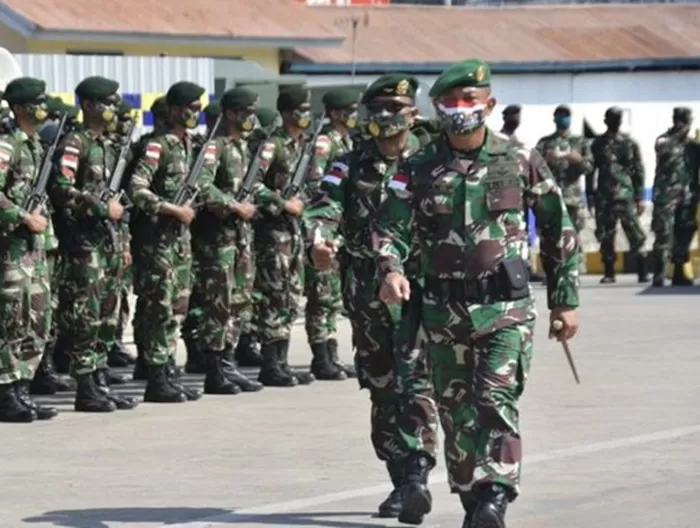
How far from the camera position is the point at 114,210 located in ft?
44.5

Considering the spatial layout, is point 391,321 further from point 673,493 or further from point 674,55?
point 674,55

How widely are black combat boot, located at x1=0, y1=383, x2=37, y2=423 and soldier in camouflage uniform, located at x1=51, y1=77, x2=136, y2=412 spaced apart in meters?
0.60

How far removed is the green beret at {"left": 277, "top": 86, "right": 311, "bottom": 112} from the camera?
15.2 metres

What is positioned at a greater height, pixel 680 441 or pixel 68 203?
pixel 68 203

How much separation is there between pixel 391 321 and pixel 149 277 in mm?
4332

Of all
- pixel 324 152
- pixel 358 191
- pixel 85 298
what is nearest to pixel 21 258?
pixel 85 298

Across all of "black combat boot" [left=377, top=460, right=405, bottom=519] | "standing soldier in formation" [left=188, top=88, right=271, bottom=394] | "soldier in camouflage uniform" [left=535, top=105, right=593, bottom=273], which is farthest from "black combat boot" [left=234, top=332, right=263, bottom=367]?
"soldier in camouflage uniform" [left=535, top=105, right=593, bottom=273]

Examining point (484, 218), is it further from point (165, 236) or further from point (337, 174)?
point (165, 236)

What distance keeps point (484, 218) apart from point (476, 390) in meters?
0.65

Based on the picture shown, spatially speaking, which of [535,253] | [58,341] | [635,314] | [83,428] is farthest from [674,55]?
[83,428]

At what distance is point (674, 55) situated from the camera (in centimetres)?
4138

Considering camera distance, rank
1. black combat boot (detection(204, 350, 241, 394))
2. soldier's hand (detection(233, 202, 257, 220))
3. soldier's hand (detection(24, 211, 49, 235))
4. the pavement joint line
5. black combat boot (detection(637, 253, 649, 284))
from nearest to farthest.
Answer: the pavement joint line, soldier's hand (detection(24, 211, 49, 235)), soldier's hand (detection(233, 202, 257, 220)), black combat boot (detection(204, 350, 241, 394)), black combat boot (detection(637, 253, 649, 284))

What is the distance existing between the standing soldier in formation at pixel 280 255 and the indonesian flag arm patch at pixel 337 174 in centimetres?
478

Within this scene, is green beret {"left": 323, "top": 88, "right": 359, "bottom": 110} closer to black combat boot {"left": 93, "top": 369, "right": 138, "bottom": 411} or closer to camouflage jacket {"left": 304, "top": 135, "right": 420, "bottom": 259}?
black combat boot {"left": 93, "top": 369, "right": 138, "bottom": 411}
